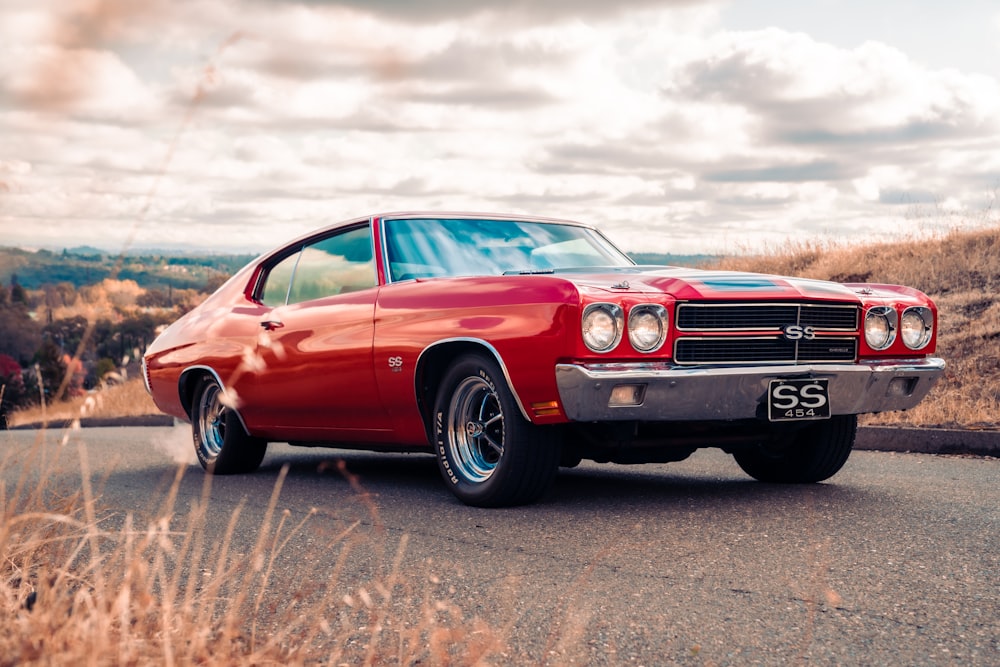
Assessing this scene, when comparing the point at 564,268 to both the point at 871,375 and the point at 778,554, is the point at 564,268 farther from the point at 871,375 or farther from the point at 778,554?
the point at 778,554

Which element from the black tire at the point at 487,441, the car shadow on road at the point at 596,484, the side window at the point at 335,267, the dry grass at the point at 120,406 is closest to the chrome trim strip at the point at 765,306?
the black tire at the point at 487,441

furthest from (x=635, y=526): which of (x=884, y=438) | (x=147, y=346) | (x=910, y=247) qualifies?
(x=910, y=247)

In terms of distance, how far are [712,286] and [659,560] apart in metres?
1.42

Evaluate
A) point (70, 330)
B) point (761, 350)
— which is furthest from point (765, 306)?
point (70, 330)

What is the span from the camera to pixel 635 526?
4.79 metres

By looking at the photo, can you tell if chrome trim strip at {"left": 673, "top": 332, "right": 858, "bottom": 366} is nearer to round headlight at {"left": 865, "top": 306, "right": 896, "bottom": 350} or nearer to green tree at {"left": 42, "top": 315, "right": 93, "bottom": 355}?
round headlight at {"left": 865, "top": 306, "right": 896, "bottom": 350}

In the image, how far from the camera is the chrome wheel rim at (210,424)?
7531 millimetres

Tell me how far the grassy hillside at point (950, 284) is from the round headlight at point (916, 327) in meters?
3.12

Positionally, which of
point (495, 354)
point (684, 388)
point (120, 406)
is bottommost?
point (120, 406)

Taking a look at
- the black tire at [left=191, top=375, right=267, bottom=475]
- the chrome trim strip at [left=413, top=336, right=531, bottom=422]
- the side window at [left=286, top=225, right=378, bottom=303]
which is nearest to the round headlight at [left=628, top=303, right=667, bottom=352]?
the chrome trim strip at [left=413, top=336, right=531, bottom=422]

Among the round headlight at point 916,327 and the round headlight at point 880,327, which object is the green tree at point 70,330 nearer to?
the round headlight at point 880,327

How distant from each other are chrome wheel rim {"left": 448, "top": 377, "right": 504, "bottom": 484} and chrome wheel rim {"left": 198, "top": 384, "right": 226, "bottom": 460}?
262 cm

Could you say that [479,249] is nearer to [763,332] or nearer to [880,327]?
[763,332]

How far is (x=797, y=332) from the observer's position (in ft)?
16.8
